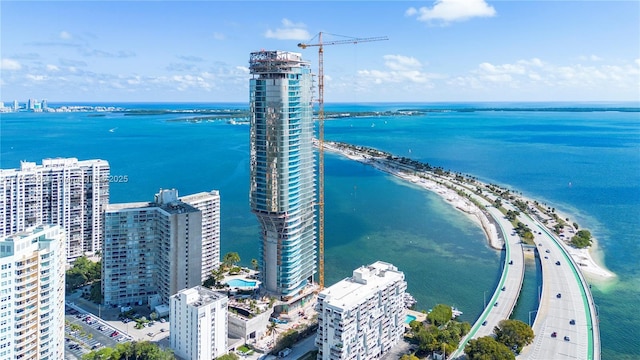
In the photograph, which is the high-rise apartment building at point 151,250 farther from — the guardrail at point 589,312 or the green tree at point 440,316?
the guardrail at point 589,312

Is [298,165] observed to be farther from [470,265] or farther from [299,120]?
[470,265]

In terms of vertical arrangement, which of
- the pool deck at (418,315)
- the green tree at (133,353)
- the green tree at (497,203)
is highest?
the green tree at (497,203)

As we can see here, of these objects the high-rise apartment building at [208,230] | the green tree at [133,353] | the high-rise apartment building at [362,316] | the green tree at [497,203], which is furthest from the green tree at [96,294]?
the green tree at [497,203]

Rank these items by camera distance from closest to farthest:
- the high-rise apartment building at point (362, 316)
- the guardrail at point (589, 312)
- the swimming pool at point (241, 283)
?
the high-rise apartment building at point (362, 316) → the guardrail at point (589, 312) → the swimming pool at point (241, 283)

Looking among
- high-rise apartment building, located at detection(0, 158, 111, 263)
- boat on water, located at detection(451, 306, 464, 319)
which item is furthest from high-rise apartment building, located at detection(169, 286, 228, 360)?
high-rise apartment building, located at detection(0, 158, 111, 263)

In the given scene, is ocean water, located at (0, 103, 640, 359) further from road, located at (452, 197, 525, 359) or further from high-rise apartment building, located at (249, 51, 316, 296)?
high-rise apartment building, located at (249, 51, 316, 296)

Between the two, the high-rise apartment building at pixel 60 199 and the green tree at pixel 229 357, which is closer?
the green tree at pixel 229 357
